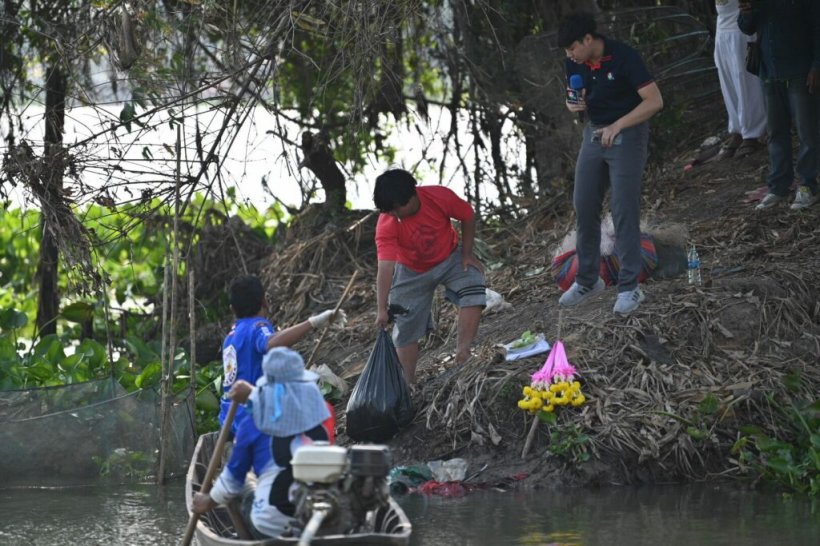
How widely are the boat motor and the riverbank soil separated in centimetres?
239

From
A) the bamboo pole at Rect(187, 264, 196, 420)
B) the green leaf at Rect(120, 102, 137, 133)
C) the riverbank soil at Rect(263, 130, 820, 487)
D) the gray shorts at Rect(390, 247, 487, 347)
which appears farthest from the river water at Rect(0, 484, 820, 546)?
the green leaf at Rect(120, 102, 137, 133)

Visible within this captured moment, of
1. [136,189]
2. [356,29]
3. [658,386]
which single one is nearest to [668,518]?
[658,386]

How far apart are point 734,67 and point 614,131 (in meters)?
2.93

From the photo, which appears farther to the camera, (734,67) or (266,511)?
(734,67)

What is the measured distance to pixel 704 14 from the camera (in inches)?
475

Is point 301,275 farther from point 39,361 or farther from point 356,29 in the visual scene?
point 356,29

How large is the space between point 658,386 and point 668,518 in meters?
1.27

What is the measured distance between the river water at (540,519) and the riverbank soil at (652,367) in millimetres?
285

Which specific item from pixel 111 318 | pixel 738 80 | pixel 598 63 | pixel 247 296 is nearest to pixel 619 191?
pixel 598 63

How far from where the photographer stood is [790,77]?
9.13 meters

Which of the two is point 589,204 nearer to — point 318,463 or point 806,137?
point 806,137

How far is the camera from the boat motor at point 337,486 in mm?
4996

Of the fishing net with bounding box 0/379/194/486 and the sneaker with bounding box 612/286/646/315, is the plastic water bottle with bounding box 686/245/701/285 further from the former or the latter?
the fishing net with bounding box 0/379/194/486

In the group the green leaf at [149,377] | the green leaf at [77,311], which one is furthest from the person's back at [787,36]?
the green leaf at [77,311]
